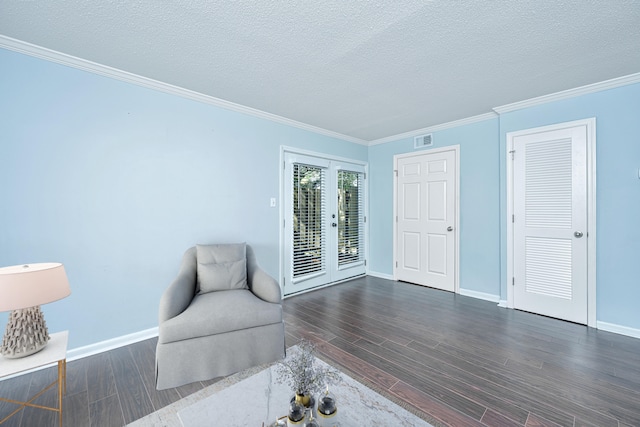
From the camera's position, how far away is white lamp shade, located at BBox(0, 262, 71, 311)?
4.26ft

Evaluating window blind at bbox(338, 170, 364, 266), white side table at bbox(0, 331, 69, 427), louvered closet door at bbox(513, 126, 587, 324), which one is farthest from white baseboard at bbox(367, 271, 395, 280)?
white side table at bbox(0, 331, 69, 427)

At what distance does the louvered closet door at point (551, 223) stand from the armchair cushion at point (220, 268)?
3.24 m

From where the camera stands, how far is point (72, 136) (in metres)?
2.20

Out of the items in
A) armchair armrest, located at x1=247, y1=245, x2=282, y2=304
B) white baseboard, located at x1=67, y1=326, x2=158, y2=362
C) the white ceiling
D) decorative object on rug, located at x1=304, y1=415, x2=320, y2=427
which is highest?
the white ceiling

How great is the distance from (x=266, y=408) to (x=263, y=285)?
1.19 metres

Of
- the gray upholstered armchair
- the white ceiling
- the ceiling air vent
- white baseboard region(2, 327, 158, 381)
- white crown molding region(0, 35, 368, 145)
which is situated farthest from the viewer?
the ceiling air vent

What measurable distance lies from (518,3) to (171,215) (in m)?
3.23

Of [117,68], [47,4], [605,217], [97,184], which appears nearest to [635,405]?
[605,217]

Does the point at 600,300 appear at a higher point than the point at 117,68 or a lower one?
lower

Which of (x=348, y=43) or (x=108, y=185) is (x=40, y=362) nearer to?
(x=108, y=185)

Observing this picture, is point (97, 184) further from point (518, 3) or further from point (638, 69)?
point (638, 69)

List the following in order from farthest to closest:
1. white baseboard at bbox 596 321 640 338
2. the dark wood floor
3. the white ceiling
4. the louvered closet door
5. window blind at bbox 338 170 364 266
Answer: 1. window blind at bbox 338 170 364 266
2. the louvered closet door
3. white baseboard at bbox 596 321 640 338
4. the white ceiling
5. the dark wood floor

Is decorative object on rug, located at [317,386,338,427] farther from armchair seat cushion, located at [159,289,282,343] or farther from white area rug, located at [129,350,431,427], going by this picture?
armchair seat cushion, located at [159,289,282,343]

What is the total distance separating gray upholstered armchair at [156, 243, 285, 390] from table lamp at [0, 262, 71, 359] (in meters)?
0.59
